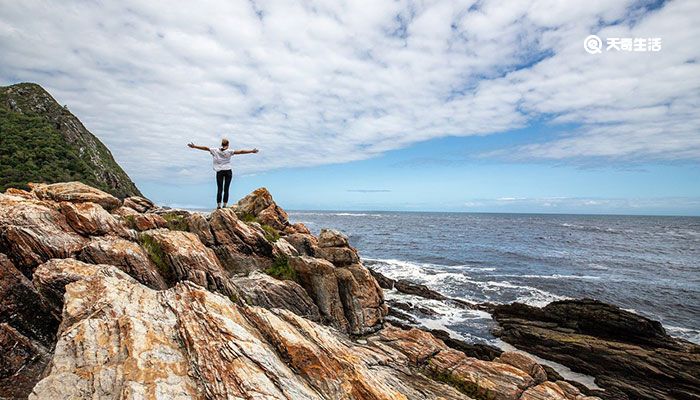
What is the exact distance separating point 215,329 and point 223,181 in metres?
12.9

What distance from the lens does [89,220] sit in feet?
49.2

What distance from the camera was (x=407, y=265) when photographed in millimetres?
45469

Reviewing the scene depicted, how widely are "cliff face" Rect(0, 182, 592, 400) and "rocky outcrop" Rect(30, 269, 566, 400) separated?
3 centimetres

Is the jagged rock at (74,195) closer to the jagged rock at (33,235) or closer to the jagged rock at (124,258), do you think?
the jagged rock at (33,235)

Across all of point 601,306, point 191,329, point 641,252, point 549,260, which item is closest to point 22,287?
point 191,329

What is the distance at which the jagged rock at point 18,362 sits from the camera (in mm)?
8328

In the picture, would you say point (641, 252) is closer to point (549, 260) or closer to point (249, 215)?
point (549, 260)

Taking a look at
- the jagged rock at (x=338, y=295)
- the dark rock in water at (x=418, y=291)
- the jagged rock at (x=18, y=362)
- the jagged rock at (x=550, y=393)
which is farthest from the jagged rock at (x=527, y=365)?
the dark rock in water at (x=418, y=291)

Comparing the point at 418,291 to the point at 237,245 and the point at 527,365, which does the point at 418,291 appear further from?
the point at 237,245

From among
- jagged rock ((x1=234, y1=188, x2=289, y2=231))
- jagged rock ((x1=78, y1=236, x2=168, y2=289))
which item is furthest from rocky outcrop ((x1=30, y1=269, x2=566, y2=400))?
jagged rock ((x1=234, y1=188, x2=289, y2=231))

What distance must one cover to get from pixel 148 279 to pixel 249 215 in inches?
540

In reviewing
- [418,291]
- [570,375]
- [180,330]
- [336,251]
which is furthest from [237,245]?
[570,375]

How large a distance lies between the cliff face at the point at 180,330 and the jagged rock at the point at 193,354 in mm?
29

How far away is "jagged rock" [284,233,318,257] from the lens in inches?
926
